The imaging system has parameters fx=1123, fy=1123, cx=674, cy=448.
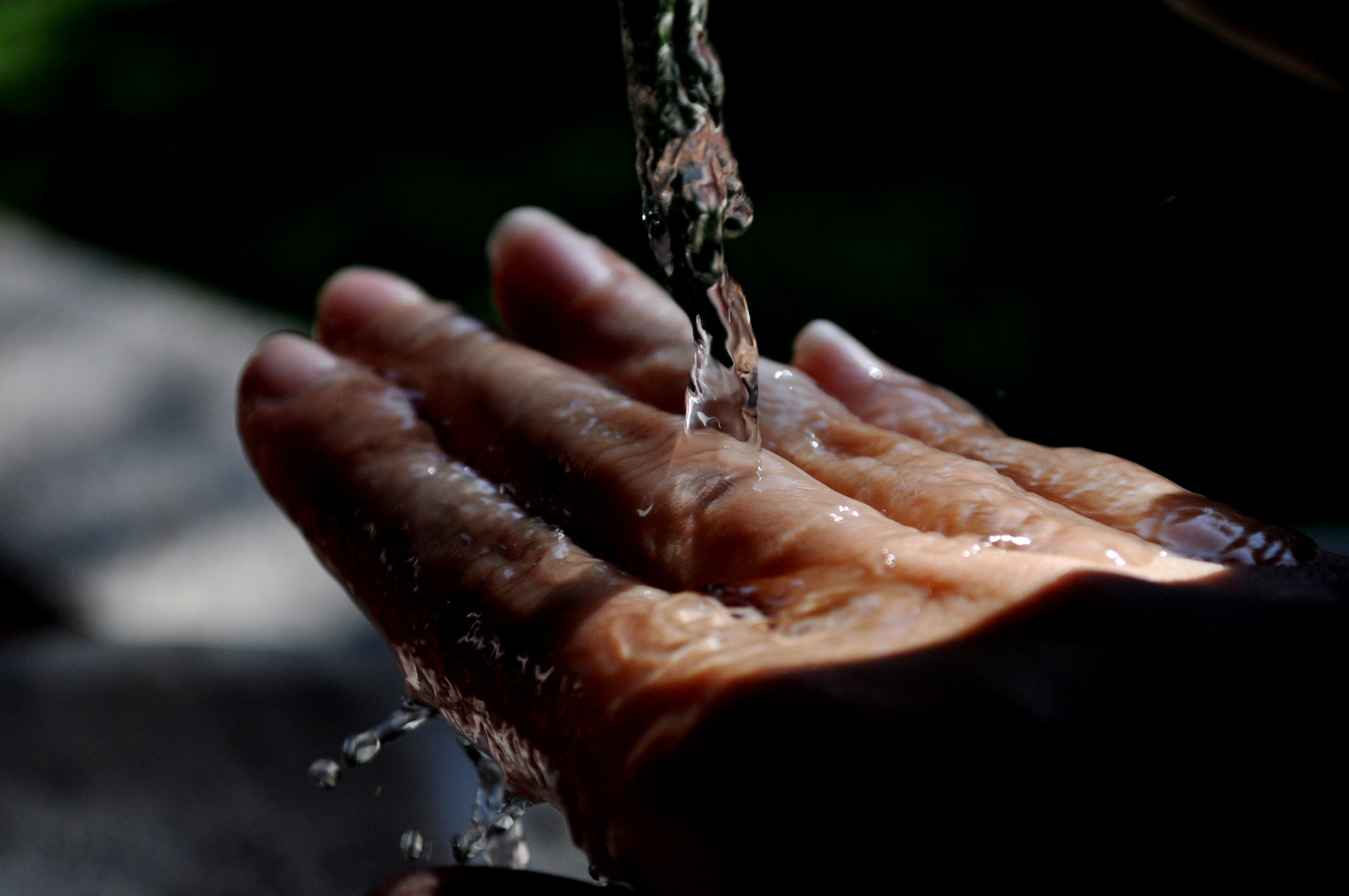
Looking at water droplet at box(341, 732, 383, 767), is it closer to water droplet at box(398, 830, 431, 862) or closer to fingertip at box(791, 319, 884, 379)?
water droplet at box(398, 830, 431, 862)

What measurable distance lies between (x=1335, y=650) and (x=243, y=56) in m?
4.58

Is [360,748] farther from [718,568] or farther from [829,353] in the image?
[829,353]

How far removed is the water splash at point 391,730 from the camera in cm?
A: 105

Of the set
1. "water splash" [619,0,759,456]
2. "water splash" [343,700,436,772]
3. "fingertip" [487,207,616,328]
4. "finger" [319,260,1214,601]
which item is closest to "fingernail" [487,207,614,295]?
"fingertip" [487,207,616,328]

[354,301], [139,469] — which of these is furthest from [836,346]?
[139,469]

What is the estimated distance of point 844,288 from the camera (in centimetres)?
316

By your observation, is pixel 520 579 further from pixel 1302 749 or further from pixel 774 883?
pixel 1302 749

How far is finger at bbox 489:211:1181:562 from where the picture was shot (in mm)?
881

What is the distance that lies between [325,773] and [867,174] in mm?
2604

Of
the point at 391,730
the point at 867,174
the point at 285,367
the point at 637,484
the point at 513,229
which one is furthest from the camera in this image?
the point at 867,174

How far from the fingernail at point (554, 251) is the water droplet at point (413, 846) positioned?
2.23ft

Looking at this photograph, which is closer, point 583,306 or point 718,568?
point 718,568

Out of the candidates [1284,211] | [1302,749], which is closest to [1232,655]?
[1302,749]

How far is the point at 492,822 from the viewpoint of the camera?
1.06 metres
